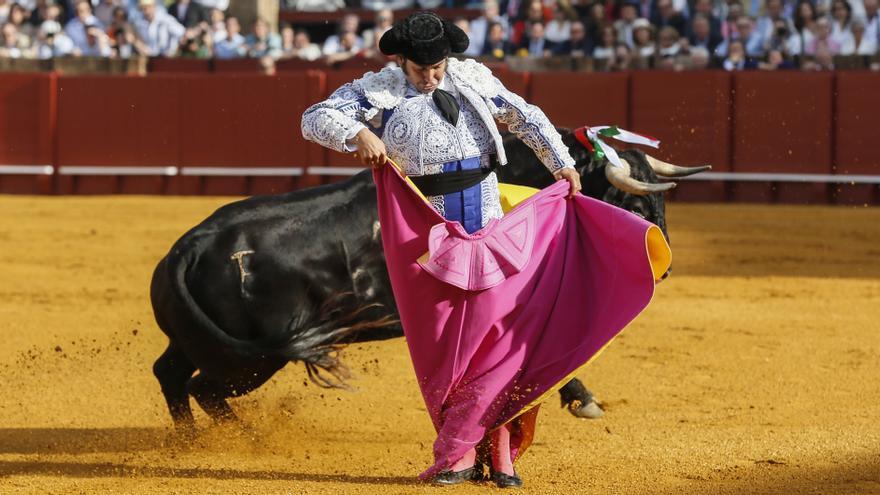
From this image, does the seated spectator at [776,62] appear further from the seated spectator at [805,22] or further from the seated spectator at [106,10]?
the seated spectator at [106,10]

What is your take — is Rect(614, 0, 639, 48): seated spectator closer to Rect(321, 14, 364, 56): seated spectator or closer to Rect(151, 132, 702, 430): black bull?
Rect(321, 14, 364, 56): seated spectator

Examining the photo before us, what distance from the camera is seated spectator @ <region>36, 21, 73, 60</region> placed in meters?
12.2

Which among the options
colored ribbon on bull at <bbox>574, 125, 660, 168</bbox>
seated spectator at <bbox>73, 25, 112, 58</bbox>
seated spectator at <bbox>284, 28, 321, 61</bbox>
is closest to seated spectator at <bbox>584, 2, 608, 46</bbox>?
seated spectator at <bbox>284, 28, 321, 61</bbox>

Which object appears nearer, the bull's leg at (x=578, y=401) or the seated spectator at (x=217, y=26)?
the bull's leg at (x=578, y=401)

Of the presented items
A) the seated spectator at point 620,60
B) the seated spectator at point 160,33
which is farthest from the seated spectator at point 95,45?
the seated spectator at point 620,60

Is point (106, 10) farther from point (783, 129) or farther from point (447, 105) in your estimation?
point (447, 105)

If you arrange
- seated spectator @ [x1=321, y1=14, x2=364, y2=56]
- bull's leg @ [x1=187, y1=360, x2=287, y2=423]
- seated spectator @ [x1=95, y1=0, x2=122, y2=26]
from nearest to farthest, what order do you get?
bull's leg @ [x1=187, y1=360, x2=287, y2=423] → seated spectator @ [x1=321, y1=14, x2=364, y2=56] → seated spectator @ [x1=95, y1=0, x2=122, y2=26]

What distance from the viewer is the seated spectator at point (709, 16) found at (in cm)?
1062

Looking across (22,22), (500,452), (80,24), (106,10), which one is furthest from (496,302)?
(22,22)

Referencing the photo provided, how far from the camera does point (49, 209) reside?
35.2 ft

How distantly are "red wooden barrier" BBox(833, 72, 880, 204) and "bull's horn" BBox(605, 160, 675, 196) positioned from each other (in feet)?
20.9

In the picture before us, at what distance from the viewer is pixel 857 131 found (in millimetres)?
10453

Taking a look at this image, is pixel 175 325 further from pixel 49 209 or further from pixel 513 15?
pixel 513 15

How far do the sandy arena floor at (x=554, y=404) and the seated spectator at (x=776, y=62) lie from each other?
2576mm
